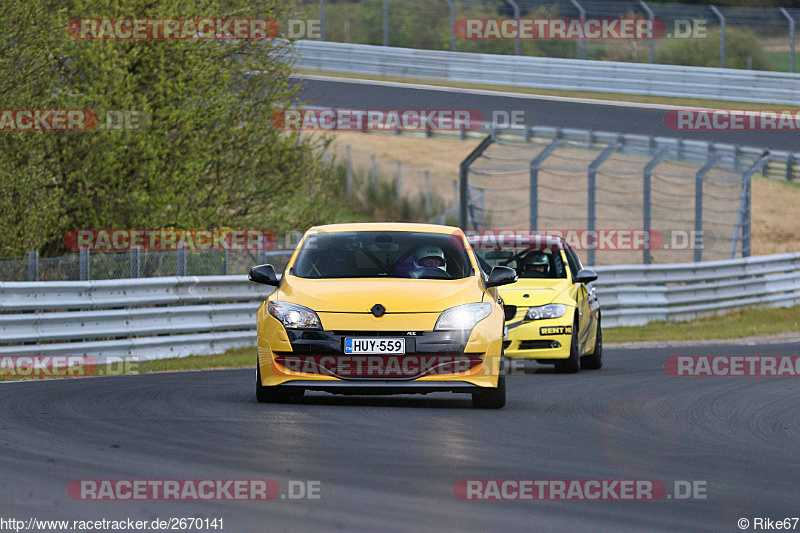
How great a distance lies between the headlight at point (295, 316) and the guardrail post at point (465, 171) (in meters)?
13.5

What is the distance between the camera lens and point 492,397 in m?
11.0

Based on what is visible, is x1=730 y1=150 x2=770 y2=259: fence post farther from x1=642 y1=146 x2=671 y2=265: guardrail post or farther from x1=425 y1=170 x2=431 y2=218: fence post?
x1=425 y1=170 x2=431 y2=218: fence post

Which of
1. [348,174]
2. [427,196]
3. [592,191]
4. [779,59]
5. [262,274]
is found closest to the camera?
[262,274]

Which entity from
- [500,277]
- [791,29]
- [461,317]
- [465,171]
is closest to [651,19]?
[791,29]

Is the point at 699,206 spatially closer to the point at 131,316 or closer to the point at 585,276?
the point at 585,276

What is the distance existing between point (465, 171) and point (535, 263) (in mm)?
8593

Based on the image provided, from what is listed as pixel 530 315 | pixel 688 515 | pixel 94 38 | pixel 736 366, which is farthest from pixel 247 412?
pixel 94 38

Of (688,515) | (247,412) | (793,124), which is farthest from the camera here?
(793,124)

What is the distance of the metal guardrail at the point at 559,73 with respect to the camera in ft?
128

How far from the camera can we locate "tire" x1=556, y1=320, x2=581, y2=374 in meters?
15.2

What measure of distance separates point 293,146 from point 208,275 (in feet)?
15.0

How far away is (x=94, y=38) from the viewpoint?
20.4 meters

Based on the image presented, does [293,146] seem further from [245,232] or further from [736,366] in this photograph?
[736,366]

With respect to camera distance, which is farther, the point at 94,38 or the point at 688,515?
the point at 94,38
